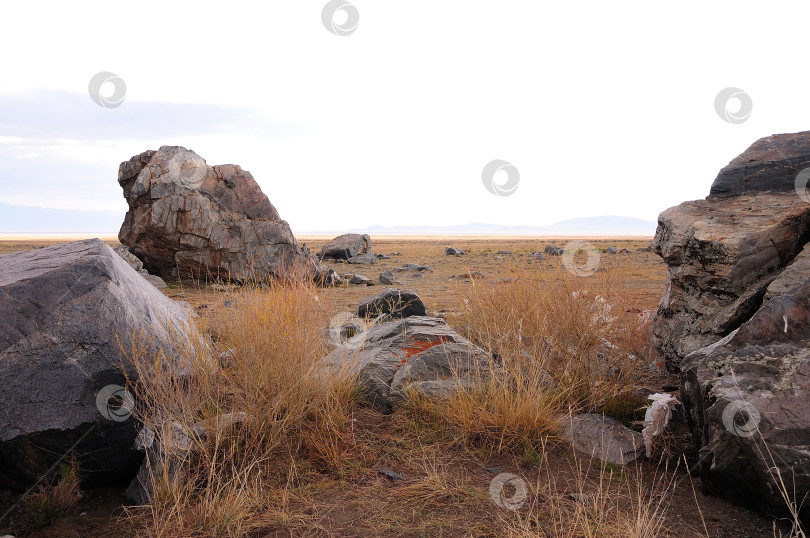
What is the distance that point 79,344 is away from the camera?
3.33 m

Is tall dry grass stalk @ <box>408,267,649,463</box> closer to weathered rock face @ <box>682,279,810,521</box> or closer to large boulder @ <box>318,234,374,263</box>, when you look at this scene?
weathered rock face @ <box>682,279,810,521</box>

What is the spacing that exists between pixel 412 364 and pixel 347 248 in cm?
1537

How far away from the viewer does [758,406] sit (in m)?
3.03

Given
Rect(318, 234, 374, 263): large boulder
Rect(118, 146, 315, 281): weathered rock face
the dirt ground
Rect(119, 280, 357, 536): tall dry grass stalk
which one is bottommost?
the dirt ground

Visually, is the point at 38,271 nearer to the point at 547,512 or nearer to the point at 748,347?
the point at 547,512

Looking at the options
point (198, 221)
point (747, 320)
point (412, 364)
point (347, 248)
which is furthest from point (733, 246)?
point (347, 248)

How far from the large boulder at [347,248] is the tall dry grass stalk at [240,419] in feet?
49.4

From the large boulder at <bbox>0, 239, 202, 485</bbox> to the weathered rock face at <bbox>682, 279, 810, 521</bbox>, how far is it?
11.9ft

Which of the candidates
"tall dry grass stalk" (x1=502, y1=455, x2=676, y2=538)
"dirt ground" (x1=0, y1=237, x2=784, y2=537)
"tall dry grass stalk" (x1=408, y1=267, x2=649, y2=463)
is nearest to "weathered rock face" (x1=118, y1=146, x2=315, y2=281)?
"tall dry grass stalk" (x1=408, y1=267, x2=649, y2=463)

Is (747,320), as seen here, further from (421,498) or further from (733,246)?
(421,498)

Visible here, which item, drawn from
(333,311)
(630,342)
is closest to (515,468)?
(630,342)

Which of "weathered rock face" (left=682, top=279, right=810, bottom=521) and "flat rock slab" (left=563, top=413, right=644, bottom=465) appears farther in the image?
"flat rock slab" (left=563, top=413, right=644, bottom=465)

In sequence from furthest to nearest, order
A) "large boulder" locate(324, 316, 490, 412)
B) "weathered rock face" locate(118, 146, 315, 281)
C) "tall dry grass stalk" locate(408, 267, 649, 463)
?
1. "weathered rock face" locate(118, 146, 315, 281)
2. "large boulder" locate(324, 316, 490, 412)
3. "tall dry grass stalk" locate(408, 267, 649, 463)

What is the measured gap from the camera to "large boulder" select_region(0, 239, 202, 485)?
3143 mm
